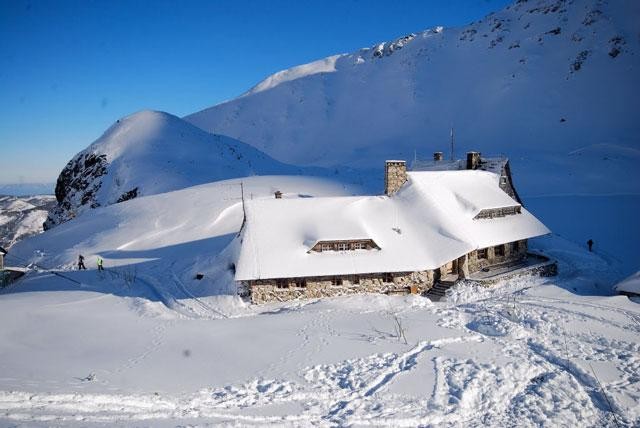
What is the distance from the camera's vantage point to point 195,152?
6275cm

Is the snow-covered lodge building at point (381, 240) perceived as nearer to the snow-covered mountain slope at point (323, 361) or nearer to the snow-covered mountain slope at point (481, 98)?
the snow-covered mountain slope at point (323, 361)

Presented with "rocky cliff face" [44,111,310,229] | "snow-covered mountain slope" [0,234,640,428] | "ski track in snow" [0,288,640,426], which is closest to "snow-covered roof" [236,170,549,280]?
"snow-covered mountain slope" [0,234,640,428]

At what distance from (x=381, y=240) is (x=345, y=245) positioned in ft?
6.71

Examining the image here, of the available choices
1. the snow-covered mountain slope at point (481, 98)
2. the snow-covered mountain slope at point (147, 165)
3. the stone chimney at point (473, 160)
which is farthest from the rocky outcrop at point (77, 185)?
the stone chimney at point (473, 160)

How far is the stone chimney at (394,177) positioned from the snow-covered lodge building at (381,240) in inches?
2.4

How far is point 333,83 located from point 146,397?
112 meters

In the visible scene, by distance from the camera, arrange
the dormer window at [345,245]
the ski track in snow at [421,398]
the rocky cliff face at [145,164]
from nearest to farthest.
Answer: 1. the ski track in snow at [421,398]
2. the dormer window at [345,245]
3. the rocky cliff face at [145,164]

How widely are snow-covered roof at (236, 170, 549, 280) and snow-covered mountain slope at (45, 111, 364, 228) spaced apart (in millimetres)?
30804

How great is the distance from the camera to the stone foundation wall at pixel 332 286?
2119cm

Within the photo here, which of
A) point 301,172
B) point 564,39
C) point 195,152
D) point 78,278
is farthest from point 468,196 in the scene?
point 564,39

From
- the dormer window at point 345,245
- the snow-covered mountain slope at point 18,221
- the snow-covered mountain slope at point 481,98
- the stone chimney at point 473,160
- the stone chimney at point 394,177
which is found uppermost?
the snow-covered mountain slope at point 481,98

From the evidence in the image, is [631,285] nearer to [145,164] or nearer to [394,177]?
[394,177]

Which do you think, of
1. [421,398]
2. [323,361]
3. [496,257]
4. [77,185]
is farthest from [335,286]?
[77,185]

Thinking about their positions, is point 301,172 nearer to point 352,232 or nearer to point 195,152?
point 195,152
